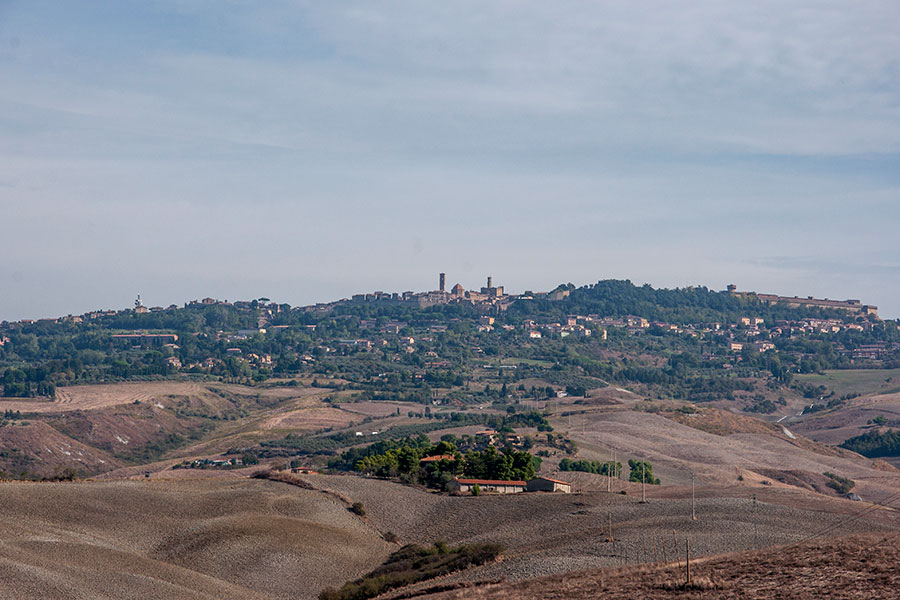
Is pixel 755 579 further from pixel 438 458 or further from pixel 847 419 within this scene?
pixel 847 419

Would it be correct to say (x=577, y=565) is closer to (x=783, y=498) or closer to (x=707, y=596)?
(x=707, y=596)

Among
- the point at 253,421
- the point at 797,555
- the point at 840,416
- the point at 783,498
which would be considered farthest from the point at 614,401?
the point at 797,555

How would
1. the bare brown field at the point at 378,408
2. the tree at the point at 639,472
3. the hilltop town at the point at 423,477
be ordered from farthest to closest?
the bare brown field at the point at 378,408, the tree at the point at 639,472, the hilltop town at the point at 423,477

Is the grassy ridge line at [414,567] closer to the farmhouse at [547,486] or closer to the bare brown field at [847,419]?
the farmhouse at [547,486]

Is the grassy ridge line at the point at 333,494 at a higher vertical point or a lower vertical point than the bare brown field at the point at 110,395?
higher

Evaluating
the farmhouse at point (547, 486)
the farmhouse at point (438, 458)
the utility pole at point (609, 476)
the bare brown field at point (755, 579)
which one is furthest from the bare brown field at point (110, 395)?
the bare brown field at point (755, 579)

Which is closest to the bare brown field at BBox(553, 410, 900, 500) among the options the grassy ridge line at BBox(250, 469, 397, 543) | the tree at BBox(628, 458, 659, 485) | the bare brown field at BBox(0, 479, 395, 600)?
the tree at BBox(628, 458, 659, 485)

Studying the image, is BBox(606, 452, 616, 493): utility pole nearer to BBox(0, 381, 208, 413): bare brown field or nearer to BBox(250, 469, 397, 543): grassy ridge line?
BBox(250, 469, 397, 543): grassy ridge line
